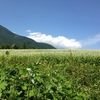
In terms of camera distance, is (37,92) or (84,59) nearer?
(37,92)

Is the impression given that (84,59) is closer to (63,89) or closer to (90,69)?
(90,69)

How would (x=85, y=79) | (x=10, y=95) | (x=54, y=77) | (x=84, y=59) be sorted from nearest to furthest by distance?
(x=10, y=95), (x=54, y=77), (x=85, y=79), (x=84, y=59)

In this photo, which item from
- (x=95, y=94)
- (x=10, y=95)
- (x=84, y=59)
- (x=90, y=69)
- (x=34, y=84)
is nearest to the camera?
(x=10, y=95)

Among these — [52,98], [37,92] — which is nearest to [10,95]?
[37,92]

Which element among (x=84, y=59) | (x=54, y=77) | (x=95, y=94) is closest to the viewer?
(x=54, y=77)

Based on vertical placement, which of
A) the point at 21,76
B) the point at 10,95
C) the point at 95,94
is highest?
the point at 21,76

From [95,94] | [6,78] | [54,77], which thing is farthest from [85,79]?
[6,78]

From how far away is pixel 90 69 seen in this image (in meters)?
9.83

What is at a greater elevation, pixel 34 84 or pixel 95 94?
pixel 34 84

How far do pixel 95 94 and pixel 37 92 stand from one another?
2.67 metres

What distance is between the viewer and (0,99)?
3594 mm

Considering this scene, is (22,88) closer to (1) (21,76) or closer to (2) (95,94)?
(1) (21,76)

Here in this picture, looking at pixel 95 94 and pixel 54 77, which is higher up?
pixel 54 77

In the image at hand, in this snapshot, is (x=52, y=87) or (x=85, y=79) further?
(x=85, y=79)
